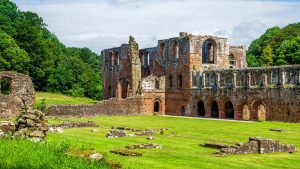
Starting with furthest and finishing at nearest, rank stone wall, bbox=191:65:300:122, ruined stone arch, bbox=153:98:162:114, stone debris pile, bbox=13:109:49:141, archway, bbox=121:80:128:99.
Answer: archway, bbox=121:80:128:99, ruined stone arch, bbox=153:98:162:114, stone wall, bbox=191:65:300:122, stone debris pile, bbox=13:109:49:141

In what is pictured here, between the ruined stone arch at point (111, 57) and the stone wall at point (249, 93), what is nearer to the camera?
the stone wall at point (249, 93)

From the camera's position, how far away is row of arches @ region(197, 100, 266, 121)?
48.5 metres

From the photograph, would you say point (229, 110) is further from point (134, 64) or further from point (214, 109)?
point (134, 64)

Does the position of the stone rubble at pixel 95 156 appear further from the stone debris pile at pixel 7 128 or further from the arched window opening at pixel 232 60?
the arched window opening at pixel 232 60

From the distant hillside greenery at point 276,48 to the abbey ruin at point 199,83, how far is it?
17.6 m

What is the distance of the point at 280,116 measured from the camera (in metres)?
45.4

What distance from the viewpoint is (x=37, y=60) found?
259 ft

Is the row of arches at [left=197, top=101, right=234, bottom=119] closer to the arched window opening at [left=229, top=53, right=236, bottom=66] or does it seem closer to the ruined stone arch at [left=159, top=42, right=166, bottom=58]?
the ruined stone arch at [left=159, top=42, right=166, bottom=58]

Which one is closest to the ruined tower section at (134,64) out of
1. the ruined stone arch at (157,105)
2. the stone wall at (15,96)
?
the ruined stone arch at (157,105)

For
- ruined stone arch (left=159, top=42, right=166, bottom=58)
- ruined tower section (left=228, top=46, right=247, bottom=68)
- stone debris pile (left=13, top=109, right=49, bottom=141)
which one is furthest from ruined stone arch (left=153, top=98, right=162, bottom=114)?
stone debris pile (left=13, top=109, right=49, bottom=141)

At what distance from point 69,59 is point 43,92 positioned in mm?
11225

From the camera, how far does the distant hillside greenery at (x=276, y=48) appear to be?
8169 cm

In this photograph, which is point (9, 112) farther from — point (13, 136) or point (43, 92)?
point (43, 92)

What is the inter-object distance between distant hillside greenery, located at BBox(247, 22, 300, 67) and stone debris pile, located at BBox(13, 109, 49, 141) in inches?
2343
